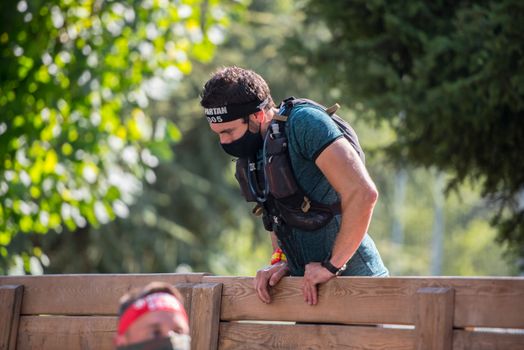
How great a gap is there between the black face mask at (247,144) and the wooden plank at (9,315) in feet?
5.92

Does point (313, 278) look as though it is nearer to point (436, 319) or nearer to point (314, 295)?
point (314, 295)

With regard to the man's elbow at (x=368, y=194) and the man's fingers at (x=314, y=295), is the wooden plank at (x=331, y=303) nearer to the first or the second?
the man's fingers at (x=314, y=295)

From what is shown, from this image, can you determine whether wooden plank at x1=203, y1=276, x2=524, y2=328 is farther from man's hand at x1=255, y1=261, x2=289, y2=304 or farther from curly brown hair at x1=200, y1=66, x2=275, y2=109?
curly brown hair at x1=200, y1=66, x2=275, y2=109

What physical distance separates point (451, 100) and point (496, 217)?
1605 millimetres

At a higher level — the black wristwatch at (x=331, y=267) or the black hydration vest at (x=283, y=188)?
the black hydration vest at (x=283, y=188)

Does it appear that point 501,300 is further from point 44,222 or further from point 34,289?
point 44,222

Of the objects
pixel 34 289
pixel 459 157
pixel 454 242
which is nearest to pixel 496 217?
pixel 459 157

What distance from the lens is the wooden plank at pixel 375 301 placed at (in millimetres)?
3924

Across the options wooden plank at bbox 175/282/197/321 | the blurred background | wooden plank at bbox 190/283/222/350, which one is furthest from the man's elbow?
the blurred background

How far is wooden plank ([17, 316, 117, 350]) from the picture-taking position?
5.28 meters

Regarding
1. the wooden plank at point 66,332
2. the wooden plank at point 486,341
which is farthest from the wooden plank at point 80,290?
the wooden plank at point 486,341

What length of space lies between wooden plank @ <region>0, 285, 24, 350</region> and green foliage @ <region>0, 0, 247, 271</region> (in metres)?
3.69

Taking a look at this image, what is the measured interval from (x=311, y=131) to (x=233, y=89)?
0.47m

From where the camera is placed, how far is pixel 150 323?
2.76 m
